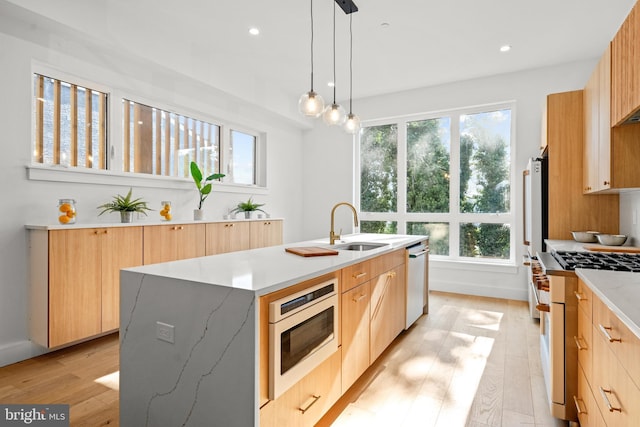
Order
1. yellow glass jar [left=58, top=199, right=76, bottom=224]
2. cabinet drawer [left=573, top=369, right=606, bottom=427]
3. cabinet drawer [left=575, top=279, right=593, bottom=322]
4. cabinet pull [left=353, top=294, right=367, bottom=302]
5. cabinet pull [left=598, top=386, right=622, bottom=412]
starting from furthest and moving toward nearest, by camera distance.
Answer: yellow glass jar [left=58, top=199, right=76, bottom=224] < cabinet pull [left=353, top=294, right=367, bottom=302] < cabinet drawer [left=575, top=279, right=593, bottom=322] < cabinet drawer [left=573, top=369, right=606, bottom=427] < cabinet pull [left=598, top=386, right=622, bottom=412]

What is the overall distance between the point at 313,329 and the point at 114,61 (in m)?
3.23

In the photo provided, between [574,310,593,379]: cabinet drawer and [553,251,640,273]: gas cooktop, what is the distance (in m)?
0.25

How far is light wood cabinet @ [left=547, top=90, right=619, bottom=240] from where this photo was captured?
10.2 feet

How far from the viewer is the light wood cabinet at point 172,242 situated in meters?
3.23

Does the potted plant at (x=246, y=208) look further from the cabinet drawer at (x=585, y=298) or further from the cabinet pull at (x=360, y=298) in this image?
the cabinet drawer at (x=585, y=298)

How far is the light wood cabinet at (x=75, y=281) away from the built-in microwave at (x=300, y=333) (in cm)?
212

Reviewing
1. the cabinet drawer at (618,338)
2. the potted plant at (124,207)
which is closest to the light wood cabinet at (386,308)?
the cabinet drawer at (618,338)

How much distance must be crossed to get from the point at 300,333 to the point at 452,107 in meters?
4.36

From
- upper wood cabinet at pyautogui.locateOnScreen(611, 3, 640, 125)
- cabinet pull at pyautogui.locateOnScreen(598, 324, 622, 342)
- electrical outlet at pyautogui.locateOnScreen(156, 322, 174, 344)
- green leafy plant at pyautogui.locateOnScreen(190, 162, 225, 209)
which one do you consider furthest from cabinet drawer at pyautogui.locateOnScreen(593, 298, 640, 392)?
green leafy plant at pyautogui.locateOnScreen(190, 162, 225, 209)

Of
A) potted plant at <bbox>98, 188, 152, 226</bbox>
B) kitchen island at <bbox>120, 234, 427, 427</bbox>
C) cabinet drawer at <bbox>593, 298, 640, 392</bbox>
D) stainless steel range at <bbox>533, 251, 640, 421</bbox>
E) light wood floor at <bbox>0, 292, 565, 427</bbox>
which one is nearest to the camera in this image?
cabinet drawer at <bbox>593, 298, 640, 392</bbox>

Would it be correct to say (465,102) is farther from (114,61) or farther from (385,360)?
(114,61)

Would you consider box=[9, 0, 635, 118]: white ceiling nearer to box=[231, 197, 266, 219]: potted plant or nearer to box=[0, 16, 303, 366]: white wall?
box=[0, 16, 303, 366]: white wall

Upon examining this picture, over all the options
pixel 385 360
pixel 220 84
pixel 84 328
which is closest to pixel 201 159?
pixel 220 84

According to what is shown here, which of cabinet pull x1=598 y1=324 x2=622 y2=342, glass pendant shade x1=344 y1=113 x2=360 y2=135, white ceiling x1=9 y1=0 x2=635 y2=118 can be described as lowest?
cabinet pull x1=598 y1=324 x2=622 y2=342
